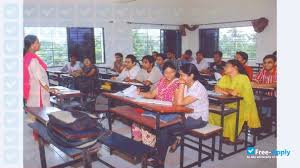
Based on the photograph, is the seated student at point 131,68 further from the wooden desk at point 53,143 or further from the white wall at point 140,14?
the wooden desk at point 53,143

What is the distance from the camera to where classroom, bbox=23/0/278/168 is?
220 centimetres

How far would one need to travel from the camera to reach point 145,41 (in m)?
7.13

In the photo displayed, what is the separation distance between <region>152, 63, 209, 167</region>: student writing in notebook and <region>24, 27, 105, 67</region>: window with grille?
3.98 metres

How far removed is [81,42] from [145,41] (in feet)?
5.48

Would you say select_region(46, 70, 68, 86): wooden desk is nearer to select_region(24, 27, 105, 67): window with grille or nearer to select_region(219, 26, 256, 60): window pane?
select_region(24, 27, 105, 67): window with grille

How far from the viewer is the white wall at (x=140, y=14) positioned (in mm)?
5660

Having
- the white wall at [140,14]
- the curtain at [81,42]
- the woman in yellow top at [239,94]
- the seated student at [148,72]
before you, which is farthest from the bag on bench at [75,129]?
the curtain at [81,42]

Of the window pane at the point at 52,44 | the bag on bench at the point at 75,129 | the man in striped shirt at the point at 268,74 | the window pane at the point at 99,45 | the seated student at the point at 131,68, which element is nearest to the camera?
the bag on bench at the point at 75,129

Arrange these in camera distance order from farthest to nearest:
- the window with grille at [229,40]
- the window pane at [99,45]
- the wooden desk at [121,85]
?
the window pane at [99,45] < the window with grille at [229,40] < the wooden desk at [121,85]

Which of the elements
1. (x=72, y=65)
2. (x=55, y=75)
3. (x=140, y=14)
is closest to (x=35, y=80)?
(x=55, y=75)

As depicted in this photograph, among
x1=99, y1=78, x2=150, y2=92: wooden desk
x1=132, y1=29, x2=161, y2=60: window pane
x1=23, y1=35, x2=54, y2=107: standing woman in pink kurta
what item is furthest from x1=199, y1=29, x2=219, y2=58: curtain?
x1=23, y1=35, x2=54, y2=107: standing woman in pink kurta

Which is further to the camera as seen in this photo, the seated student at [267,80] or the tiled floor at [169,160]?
the seated student at [267,80]
